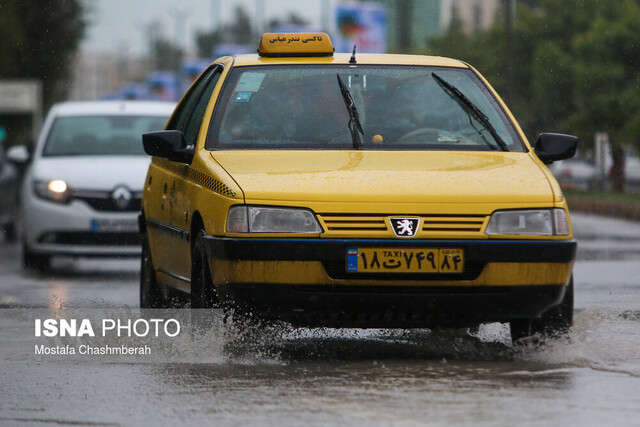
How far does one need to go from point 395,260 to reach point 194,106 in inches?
95.8

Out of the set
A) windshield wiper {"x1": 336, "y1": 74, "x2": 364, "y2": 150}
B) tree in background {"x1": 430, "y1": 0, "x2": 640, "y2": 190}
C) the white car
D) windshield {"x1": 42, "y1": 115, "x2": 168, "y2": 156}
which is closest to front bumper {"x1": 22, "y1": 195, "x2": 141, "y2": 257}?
the white car

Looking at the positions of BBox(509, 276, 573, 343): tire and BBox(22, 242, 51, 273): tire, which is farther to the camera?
BBox(22, 242, 51, 273): tire

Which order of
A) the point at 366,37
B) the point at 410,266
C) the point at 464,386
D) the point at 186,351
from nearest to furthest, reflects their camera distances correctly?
the point at 464,386, the point at 410,266, the point at 186,351, the point at 366,37

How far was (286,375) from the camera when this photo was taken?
6.39 meters

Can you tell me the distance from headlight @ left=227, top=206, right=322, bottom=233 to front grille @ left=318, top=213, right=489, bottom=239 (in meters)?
0.08

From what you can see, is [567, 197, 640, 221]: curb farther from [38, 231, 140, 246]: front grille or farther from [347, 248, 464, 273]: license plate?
[347, 248, 464, 273]: license plate

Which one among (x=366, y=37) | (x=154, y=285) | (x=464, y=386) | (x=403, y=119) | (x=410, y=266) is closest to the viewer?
(x=464, y=386)

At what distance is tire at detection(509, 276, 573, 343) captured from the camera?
715cm

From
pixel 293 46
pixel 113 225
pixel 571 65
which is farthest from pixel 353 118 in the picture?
pixel 571 65

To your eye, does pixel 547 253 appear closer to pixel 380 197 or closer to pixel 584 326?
pixel 380 197

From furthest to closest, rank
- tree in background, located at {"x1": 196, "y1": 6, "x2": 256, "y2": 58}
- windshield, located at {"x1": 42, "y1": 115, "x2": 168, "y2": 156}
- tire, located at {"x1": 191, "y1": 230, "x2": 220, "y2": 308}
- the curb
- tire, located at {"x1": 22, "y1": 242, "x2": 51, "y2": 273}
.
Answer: tree in background, located at {"x1": 196, "y1": 6, "x2": 256, "y2": 58} → the curb → windshield, located at {"x1": 42, "y1": 115, "x2": 168, "y2": 156} → tire, located at {"x1": 22, "y1": 242, "x2": 51, "y2": 273} → tire, located at {"x1": 191, "y1": 230, "x2": 220, "y2": 308}

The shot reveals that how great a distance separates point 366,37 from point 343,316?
63136 millimetres

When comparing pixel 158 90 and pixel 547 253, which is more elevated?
pixel 547 253

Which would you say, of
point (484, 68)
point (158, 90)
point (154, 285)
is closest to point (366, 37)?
point (484, 68)
